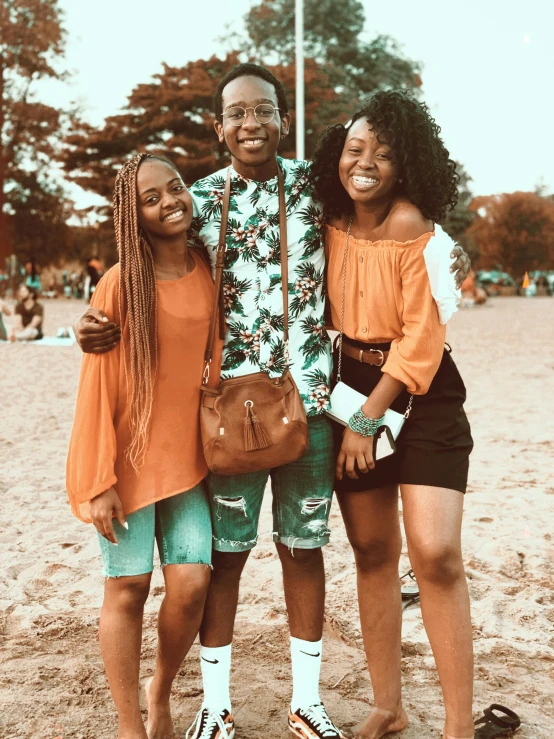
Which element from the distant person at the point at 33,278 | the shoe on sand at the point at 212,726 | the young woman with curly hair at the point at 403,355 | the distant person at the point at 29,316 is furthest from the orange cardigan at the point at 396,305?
the distant person at the point at 33,278

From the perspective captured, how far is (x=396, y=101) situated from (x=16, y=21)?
44.2m

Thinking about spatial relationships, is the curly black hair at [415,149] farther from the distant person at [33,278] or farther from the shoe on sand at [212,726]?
the distant person at [33,278]

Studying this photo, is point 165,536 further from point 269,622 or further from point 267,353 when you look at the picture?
point 269,622

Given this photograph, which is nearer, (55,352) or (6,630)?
(6,630)

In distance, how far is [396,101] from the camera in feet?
8.78

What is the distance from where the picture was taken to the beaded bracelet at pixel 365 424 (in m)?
2.66

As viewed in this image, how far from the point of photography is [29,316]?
18.3m

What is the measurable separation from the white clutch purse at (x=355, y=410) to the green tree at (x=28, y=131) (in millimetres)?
42869

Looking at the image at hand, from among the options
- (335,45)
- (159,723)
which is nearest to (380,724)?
(159,723)

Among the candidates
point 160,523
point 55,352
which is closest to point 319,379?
point 160,523

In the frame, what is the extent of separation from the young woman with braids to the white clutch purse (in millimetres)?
452

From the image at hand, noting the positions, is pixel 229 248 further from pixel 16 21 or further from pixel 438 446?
pixel 16 21

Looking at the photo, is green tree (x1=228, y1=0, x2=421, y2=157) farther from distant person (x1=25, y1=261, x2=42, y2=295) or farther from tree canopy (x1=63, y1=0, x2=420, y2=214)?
distant person (x1=25, y1=261, x2=42, y2=295)

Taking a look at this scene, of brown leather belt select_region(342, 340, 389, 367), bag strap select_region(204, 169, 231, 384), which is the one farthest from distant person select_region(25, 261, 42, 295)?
brown leather belt select_region(342, 340, 389, 367)
